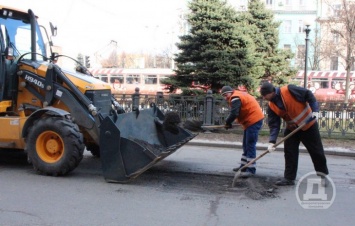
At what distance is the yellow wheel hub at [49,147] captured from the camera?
20.4 ft

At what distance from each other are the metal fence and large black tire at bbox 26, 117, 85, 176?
513 cm

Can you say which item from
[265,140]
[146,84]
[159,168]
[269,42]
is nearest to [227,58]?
[265,140]

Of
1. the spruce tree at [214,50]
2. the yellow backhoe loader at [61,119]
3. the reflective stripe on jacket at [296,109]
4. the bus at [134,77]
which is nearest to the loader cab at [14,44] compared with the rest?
the yellow backhoe loader at [61,119]

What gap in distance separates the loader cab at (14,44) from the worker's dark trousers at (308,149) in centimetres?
465

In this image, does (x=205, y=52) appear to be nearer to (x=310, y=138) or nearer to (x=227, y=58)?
(x=227, y=58)

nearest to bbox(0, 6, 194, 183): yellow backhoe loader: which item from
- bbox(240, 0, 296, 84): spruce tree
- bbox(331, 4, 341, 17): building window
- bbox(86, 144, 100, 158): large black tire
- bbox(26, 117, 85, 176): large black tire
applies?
bbox(26, 117, 85, 176): large black tire

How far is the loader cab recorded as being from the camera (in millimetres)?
6781

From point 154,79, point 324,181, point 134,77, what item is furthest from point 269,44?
point 134,77

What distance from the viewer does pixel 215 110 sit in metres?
12.3

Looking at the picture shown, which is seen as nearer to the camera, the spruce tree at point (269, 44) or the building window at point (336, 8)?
the spruce tree at point (269, 44)

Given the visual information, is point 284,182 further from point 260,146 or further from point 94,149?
point 260,146

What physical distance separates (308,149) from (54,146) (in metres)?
4.02

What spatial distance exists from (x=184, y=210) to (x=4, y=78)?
4.11 meters

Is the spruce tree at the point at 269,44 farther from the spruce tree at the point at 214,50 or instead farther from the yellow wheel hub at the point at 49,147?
the yellow wheel hub at the point at 49,147
